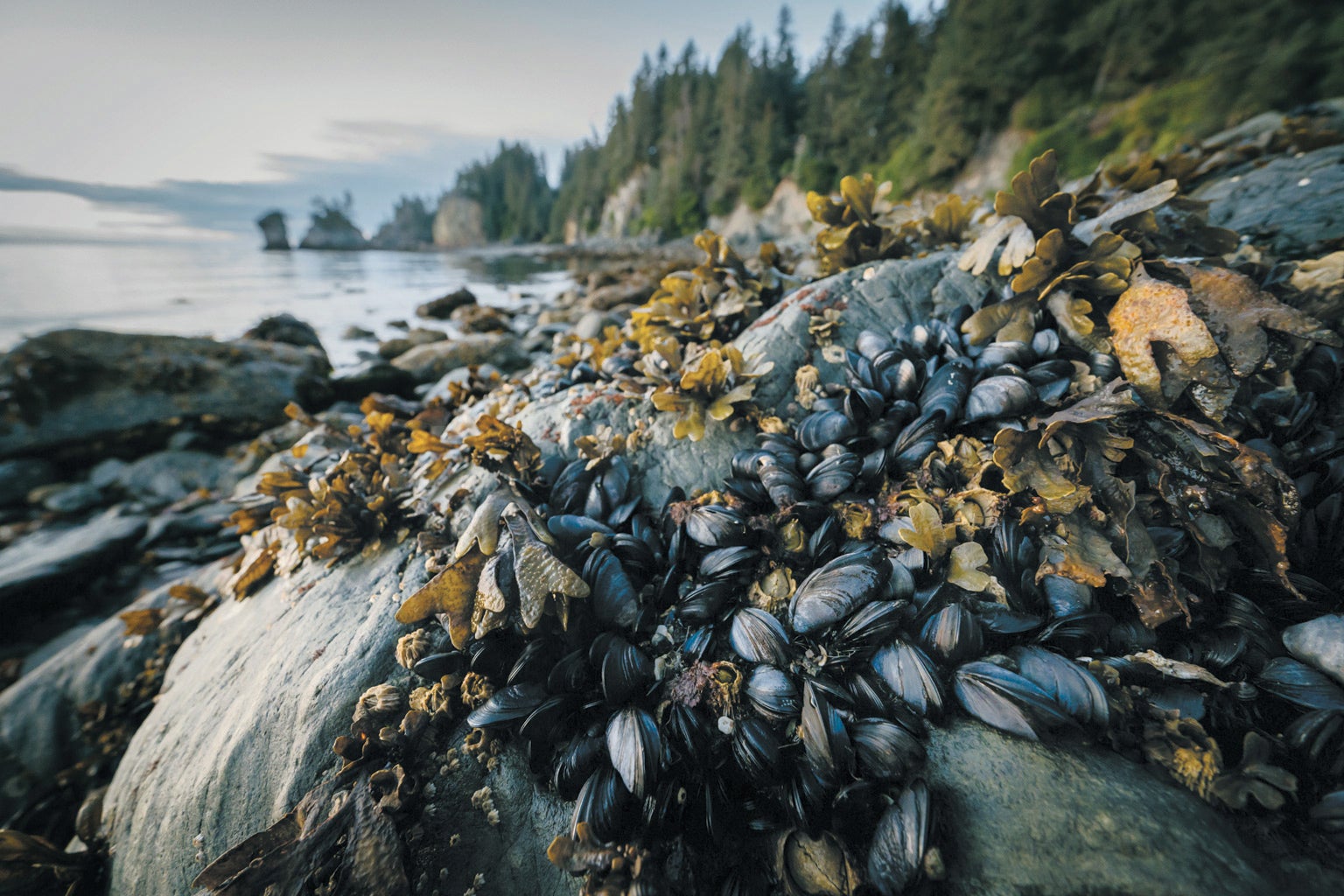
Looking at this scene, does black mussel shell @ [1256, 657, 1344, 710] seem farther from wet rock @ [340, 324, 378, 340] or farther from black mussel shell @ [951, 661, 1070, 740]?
wet rock @ [340, 324, 378, 340]

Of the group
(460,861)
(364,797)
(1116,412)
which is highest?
(1116,412)

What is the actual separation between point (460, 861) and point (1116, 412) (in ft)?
9.65

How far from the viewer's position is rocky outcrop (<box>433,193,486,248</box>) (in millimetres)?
100312

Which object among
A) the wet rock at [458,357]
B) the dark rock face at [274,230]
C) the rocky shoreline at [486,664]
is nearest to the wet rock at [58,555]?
the rocky shoreline at [486,664]

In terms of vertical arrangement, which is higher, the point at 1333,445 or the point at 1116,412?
the point at 1116,412

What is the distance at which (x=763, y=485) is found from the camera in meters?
2.15

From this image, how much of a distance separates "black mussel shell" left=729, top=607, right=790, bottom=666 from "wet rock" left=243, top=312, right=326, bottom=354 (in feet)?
36.7

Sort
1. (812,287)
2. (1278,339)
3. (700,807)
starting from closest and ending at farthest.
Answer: (700,807) < (1278,339) < (812,287)

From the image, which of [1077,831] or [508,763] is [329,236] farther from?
Result: [1077,831]

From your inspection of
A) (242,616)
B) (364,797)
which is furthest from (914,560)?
(242,616)

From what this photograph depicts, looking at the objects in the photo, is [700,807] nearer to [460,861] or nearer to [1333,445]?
[460,861]

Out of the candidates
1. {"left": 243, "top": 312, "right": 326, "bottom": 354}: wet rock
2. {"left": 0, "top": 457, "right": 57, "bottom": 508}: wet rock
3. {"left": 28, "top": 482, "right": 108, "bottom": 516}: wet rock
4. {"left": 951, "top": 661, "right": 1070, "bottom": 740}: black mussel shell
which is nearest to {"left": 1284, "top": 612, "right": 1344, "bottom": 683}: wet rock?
{"left": 951, "top": 661, "right": 1070, "bottom": 740}: black mussel shell

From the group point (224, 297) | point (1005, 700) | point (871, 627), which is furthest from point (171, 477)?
point (224, 297)

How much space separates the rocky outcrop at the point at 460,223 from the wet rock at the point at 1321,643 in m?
112
